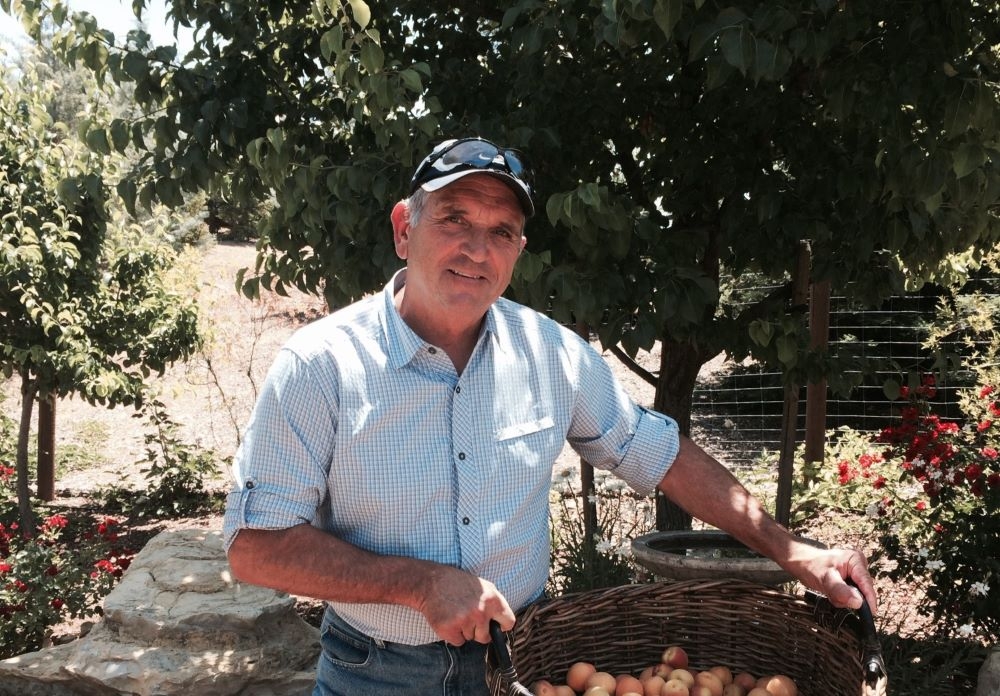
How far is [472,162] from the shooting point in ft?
5.92

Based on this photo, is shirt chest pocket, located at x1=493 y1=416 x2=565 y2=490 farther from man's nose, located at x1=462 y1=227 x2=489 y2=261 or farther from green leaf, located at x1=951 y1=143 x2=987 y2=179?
green leaf, located at x1=951 y1=143 x2=987 y2=179

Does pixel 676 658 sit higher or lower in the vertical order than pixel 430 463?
lower

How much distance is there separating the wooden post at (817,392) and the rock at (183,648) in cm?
360

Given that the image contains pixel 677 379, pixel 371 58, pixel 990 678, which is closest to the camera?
pixel 371 58

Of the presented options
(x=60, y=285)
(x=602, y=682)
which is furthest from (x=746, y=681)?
(x=60, y=285)

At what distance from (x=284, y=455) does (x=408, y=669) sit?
463 mm

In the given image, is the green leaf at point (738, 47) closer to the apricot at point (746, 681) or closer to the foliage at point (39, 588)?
the apricot at point (746, 681)

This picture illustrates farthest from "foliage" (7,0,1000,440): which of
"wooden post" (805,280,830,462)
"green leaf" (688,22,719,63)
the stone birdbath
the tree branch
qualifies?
"wooden post" (805,280,830,462)

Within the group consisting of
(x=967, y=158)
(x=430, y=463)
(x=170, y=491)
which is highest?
(x=967, y=158)

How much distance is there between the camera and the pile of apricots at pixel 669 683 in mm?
1769

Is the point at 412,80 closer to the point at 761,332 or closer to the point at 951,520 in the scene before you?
the point at 761,332

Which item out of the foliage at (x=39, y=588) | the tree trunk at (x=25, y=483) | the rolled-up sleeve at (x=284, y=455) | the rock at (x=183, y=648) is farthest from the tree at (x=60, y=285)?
the rolled-up sleeve at (x=284, y=455)

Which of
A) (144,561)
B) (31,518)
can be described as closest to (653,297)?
(144,561)

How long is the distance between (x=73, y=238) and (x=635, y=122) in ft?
14.7
